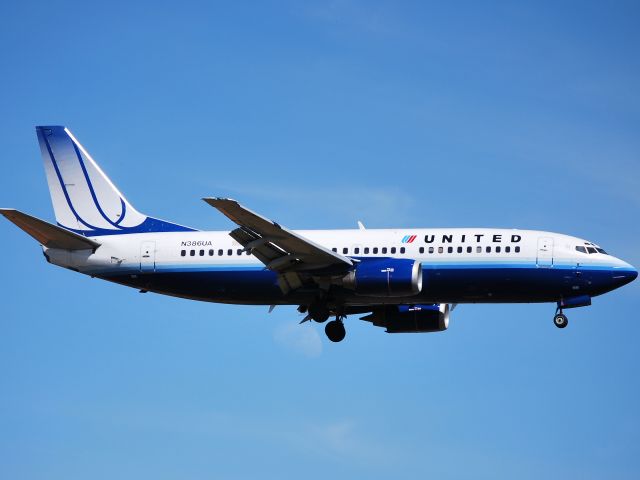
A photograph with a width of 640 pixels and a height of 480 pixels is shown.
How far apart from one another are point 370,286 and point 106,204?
48.5 feet

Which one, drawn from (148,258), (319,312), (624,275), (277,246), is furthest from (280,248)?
(624,275)

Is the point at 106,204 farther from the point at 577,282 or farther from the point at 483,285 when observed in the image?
the point at 577,282

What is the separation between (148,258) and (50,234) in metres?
4.44

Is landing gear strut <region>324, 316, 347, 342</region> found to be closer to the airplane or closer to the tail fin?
the airplane

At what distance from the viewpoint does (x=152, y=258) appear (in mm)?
55656

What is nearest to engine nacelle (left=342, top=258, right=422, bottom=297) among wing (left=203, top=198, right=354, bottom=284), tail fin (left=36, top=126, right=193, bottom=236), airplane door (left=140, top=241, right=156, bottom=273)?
wing (left=203, top=198, right=354, bottom=284)

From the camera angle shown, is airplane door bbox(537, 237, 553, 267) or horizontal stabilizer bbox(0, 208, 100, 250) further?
horizontal stabilizer bbox(0, 208, 100, 250)

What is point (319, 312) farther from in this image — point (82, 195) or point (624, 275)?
point (82, 195)

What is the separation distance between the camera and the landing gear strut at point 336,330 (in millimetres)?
56469

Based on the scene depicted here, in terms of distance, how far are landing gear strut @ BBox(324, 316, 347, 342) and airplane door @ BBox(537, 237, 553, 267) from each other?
9.96 metres

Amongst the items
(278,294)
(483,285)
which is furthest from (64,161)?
(483,285)

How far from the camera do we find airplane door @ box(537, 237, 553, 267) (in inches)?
2031

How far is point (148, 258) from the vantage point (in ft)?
183

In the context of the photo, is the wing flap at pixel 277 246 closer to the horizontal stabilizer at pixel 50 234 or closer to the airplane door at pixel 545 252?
the airplane door at pixel 545 252
